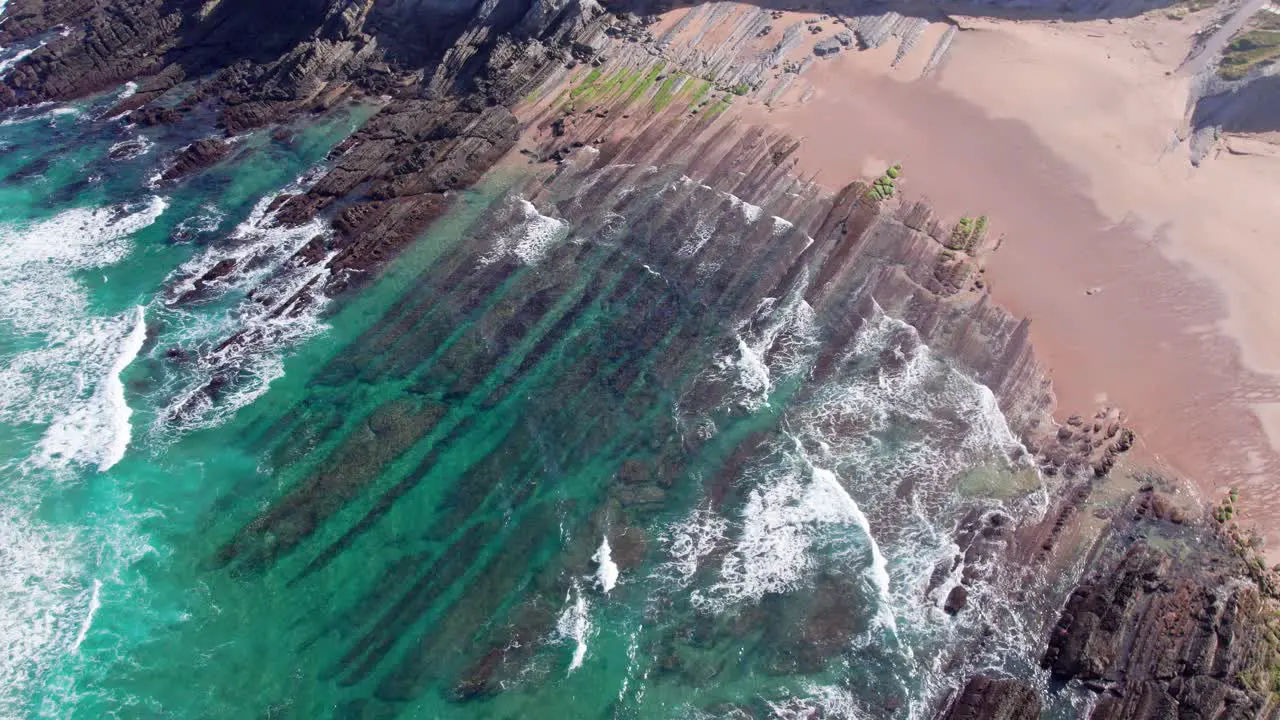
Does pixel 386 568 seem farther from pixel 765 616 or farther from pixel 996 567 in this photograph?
pixel 996 567

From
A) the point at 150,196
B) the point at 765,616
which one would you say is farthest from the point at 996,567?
the point at 150,196

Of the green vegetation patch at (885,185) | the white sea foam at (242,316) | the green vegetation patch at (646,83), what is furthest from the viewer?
the green vegetation patch at (646,83)

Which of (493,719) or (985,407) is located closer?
(493,719)

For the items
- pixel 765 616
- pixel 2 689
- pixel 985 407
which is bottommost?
pixel 2 689

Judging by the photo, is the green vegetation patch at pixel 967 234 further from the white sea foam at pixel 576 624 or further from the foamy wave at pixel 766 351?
the white sea foam at pixel 576 624

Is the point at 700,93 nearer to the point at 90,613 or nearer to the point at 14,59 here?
the point at 90,613

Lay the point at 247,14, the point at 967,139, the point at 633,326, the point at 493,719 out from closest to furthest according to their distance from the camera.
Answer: the point at 493,719
the point at 633,326
the point at 967,139
the point at 247,14

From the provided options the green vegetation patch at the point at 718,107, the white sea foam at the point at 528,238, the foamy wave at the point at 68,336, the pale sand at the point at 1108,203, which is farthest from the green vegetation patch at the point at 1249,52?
the foamy wave at the point at 68,336

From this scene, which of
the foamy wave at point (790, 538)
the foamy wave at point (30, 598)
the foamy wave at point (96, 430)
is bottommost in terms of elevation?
the foamy wave at point (30, 598)
